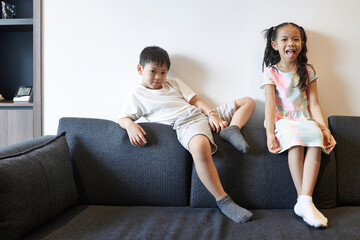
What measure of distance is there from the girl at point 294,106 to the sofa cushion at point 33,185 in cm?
99

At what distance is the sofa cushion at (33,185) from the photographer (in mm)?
1178

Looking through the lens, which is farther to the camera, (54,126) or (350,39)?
(54,126)

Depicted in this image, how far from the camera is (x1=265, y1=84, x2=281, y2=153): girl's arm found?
64.4 inches

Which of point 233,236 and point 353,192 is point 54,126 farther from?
point 353,192

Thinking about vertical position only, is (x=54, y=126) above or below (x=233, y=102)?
below

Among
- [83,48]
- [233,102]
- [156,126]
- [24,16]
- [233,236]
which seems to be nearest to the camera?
[233,236]

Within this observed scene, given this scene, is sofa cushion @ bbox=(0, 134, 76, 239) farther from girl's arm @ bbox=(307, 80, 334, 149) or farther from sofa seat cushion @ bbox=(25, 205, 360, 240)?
girl's arm @ bbox=(307, 80, 334, 149)

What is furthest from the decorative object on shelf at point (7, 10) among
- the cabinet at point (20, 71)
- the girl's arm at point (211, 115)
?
the girl's arm at point (211, 115)

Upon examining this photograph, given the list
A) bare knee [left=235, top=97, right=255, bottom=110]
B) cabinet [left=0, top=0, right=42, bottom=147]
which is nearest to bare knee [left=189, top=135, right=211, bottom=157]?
bare knee [left=235, top=97, right=255, bottom=110]

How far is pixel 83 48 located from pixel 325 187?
154 cm

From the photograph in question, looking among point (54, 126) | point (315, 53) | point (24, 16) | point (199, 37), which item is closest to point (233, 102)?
point (199, 37)

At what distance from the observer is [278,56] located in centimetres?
187

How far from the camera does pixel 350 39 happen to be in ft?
6.22

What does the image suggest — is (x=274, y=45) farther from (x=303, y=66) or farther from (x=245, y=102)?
(x=245, y=102)
